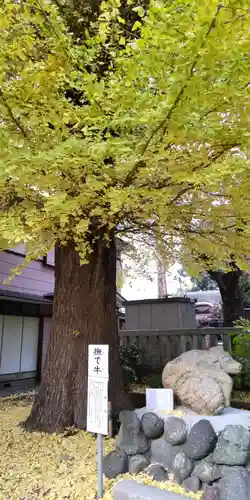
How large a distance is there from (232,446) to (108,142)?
121 inches

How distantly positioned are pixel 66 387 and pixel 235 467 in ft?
8.46

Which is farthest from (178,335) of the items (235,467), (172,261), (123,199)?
(123,199)

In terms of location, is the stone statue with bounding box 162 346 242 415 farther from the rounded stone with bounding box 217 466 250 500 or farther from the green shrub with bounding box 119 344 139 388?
the green shrub with bounding box 119 344 139 388

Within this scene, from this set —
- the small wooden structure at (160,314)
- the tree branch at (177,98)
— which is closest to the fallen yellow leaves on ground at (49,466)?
the tree branch at (177,98)

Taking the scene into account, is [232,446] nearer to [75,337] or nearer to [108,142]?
[75,337]

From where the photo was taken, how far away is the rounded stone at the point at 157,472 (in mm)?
3357

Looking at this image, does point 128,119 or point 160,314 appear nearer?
point 128,119

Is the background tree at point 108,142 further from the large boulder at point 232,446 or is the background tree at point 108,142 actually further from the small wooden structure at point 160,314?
the small wooden structure at point 160,314

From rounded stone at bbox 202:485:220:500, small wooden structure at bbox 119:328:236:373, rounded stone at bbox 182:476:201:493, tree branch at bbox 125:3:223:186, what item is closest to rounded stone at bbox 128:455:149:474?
rounded stone at bbox 182:476:201:493

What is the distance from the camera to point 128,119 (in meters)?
2.80

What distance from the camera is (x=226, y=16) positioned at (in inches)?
98.3

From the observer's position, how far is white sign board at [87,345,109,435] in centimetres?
319

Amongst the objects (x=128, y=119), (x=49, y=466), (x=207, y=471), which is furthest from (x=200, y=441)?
(x=128, y=119)

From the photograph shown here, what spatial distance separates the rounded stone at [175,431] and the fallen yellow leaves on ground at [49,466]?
0.40 metres
